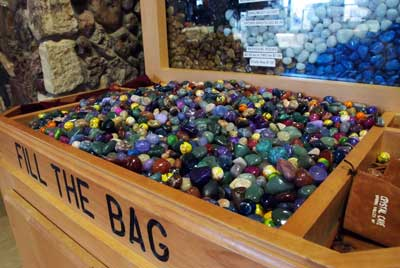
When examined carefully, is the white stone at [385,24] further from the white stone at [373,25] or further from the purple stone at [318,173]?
the purple stone at [318,173]

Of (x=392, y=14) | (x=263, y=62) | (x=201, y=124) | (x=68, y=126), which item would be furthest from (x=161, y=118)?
(x=392, y=14)

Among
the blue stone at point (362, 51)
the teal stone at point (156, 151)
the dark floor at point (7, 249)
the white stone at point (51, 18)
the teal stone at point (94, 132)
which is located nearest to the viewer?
the teal stone at point (156, 151)

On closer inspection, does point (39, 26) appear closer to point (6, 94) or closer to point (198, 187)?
point (6, 94)

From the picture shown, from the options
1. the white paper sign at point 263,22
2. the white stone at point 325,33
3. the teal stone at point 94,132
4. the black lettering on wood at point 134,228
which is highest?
the white paper sign at point 263,22

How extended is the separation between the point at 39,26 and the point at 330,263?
139 centimetres

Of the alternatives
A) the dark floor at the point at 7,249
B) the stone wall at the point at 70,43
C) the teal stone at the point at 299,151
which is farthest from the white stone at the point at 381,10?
the dark floor at the point at 7,249

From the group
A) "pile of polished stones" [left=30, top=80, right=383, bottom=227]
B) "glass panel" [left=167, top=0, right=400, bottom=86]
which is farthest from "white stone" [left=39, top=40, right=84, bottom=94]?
"glass panel" [left=167, top=0, right=400, bottom=86]

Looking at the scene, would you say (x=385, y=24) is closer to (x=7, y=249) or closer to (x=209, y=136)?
(x=209, y=136)

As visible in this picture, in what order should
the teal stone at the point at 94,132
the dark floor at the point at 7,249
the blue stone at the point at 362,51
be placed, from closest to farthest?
the teal stone at the point at 94,132 → the blue stone at the point at 362,51 → the dark floor at the point at 7,249

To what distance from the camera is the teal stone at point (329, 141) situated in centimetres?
68

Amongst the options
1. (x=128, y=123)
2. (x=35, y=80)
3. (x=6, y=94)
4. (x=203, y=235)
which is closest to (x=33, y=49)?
(x=35, y=80)

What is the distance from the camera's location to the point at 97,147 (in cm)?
71

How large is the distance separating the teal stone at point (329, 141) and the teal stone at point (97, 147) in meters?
0.50

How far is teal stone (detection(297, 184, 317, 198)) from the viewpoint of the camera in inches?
19.9
